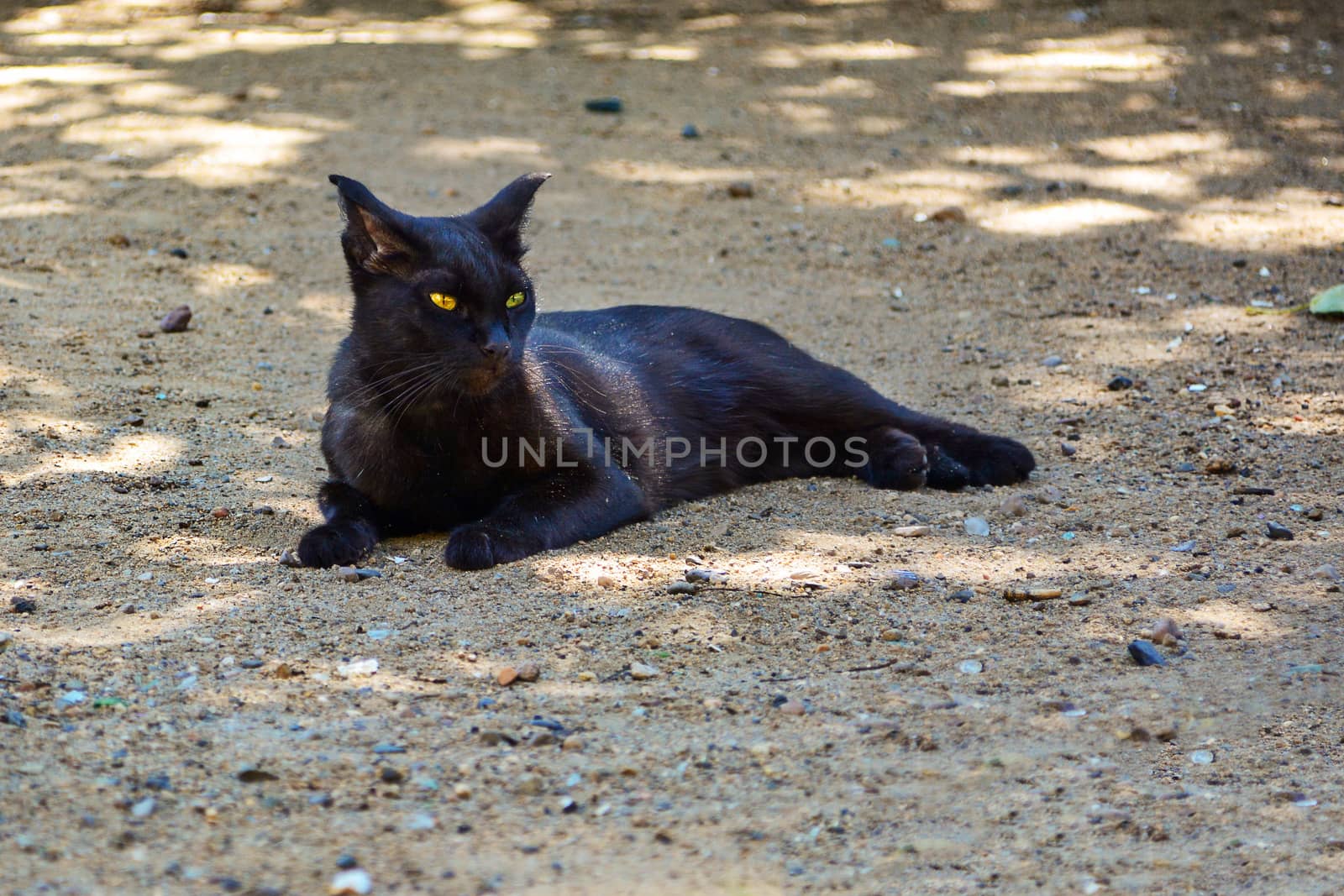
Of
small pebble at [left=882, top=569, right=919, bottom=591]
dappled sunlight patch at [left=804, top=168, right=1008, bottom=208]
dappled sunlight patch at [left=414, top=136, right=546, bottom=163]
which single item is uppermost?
dappled sunlight patch at [left=414, top=136, right=546, bottom=163]

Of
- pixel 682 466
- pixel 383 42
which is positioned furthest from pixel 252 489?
pixel 383 42

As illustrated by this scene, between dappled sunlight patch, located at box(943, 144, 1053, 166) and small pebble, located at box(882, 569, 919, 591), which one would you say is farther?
dappled sunlight patch, located at box(943, 144, 1053, 166)

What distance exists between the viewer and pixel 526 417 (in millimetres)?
4371

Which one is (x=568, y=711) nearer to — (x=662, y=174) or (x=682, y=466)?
(x=682, y=466)

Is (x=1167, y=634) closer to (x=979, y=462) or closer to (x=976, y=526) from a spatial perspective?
(x=976, y=526)

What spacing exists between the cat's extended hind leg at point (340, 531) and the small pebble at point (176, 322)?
2193 mm

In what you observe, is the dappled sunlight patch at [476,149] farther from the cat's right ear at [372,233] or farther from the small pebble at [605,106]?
the cat's right ear at [372,233]

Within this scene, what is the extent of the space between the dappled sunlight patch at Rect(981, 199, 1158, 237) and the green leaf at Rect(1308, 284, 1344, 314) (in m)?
1.49

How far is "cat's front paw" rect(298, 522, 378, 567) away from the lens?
4047mm

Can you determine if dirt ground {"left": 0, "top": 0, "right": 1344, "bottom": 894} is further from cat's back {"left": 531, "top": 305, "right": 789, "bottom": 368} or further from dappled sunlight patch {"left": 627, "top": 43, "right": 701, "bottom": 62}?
cat's back {"left": 531, "top": 305, "right": 789, "bottom": 368}

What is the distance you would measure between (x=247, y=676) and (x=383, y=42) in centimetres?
758

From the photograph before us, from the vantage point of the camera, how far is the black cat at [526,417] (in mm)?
4082

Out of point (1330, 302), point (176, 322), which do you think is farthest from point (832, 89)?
point (176, 322)

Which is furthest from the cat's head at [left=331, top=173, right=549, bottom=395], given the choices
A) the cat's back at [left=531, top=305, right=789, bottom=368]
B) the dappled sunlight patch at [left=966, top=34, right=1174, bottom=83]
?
the dappled sunlight patch at [left=966, top=34, right=1174, bottom=83]
